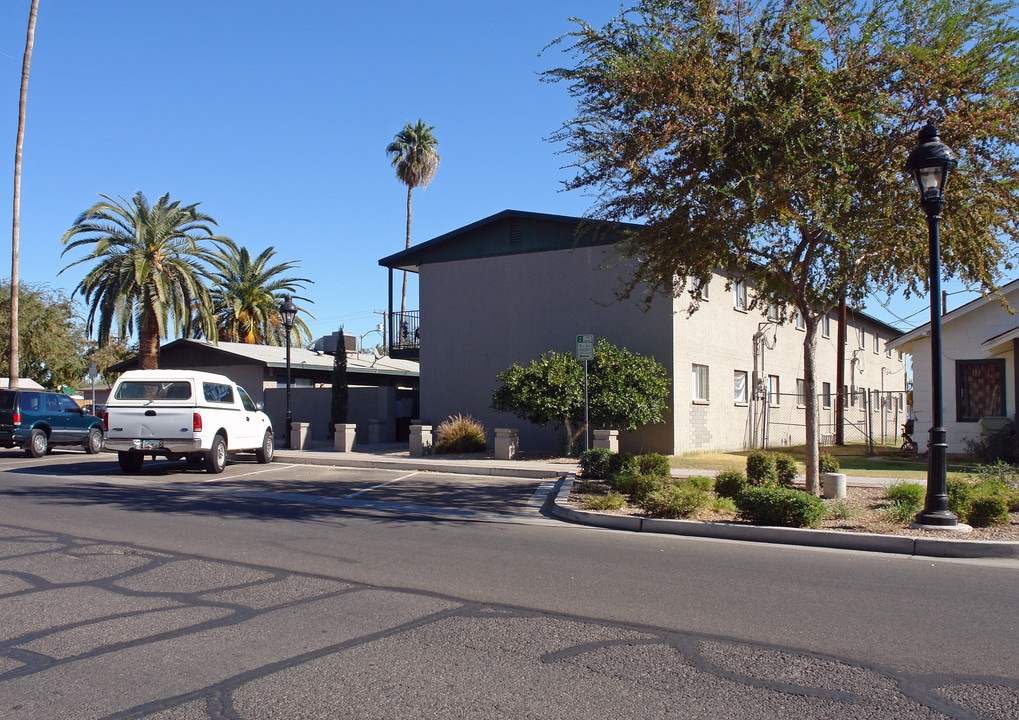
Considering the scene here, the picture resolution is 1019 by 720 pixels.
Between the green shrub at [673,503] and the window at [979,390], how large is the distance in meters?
13.3

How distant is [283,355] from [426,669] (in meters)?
27.1

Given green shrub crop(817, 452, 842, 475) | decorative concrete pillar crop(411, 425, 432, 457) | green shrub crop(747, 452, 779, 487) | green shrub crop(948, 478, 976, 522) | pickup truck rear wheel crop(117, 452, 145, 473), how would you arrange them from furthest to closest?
decorative concrete pillar crop(411, 425, 432, 457) → pickup truck rear wheel crop(117, 452, 145, 473) → green shrub crop(817, 452, 842, 475) → green shrub crop(747, 452, 779, 487) → green shrub crop(948, 478, 976, 522)

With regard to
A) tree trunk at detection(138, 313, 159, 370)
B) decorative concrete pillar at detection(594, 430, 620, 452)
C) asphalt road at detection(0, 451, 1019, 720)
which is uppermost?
tree trunk at detection(138, 313, 159, 370)

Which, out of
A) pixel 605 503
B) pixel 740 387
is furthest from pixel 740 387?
pixel 605 503

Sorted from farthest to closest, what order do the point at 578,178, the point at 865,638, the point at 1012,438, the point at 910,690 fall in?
1. the point at 1012,438
2. the point at 578,178
3. the point at 865,638
4. the point at 910,690

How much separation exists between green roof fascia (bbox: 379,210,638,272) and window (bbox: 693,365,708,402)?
13.9 ft

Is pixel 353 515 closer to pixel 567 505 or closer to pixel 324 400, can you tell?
pixel 567 505

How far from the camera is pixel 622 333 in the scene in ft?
73.9

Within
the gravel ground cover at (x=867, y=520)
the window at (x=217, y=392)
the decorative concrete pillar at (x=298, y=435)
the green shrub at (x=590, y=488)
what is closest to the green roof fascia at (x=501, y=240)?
the decorative concrete pillar at (x=298, y=435)

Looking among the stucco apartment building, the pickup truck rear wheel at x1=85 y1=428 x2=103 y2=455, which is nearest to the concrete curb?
the stucco apartment building

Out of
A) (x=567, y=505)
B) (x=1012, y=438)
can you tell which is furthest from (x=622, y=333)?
(x=567, y=505)

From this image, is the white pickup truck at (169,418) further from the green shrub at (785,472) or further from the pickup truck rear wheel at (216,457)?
the green shrub at (785,472)

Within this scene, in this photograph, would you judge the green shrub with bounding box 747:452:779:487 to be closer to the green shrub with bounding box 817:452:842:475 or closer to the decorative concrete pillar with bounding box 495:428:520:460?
the green shrub with bounding box 817:452:842:475

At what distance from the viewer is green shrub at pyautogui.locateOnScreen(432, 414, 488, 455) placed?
868 inches
